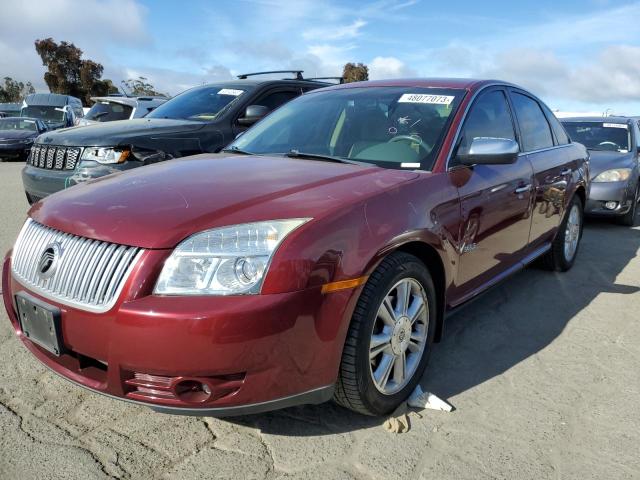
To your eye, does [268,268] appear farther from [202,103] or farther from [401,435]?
[202,103]

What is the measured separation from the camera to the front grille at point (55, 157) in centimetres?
516

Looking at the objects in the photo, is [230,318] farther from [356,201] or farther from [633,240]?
[633,240]

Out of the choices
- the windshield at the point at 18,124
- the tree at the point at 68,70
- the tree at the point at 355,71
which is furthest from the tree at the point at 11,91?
the windshield at the point at 18,124

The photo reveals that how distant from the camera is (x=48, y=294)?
2260 millimetres

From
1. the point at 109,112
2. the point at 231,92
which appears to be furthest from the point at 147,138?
the point at 109,112

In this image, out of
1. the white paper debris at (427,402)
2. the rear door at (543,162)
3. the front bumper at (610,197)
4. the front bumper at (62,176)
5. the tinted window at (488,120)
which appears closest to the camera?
the white paper debris at (427,402)

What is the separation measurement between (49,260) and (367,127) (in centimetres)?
197

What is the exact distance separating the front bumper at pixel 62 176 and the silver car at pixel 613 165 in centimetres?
589

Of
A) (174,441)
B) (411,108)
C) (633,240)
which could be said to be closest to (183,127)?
(411,108)

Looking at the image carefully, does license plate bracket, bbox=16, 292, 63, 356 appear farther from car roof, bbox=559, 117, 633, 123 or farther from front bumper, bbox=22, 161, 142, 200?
car roof, bbox=559, 117, 633, 123

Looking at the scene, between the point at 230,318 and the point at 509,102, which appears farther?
the point at 509,102

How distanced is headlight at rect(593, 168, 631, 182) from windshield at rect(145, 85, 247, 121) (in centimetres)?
485

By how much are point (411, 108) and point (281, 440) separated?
81.8 inches

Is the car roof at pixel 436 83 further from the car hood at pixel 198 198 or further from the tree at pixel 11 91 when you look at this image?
the tree at pixel 11 91
